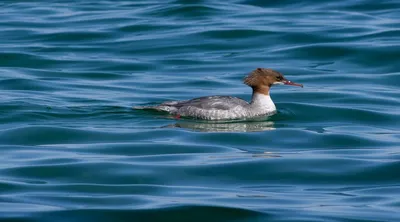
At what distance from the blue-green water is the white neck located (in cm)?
21

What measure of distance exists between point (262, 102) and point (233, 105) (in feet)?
1.91

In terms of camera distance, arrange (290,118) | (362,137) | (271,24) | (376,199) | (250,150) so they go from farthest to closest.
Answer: (271,24), (290,118), (362,137), (250,150), (376,199)

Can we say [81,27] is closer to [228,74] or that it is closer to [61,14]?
[61,14]

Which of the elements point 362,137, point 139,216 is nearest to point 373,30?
point 362,137

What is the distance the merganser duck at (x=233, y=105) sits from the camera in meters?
16.5

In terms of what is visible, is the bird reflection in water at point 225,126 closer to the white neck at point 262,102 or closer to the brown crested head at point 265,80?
the white neck at point 262,102

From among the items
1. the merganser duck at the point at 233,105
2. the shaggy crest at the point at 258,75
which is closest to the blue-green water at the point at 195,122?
the merganser duck at the point at 233,105

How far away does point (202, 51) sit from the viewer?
23.7m

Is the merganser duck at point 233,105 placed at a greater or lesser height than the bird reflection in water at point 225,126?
greater

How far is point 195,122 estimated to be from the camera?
1645 centimetres

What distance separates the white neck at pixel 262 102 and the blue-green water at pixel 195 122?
21 cm

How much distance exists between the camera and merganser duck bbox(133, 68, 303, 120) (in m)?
16.5

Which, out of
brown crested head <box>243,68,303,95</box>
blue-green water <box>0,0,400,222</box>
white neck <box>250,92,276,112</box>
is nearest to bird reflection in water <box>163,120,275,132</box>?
blue-green water <box>0,0,400,222</box>

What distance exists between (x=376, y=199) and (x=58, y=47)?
1450 cm
